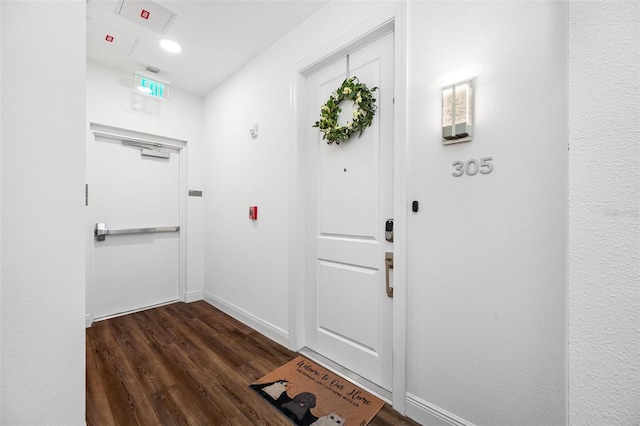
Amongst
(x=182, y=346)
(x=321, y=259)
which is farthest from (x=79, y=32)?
(x=182, y=346)

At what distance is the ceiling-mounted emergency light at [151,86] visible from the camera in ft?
8.93

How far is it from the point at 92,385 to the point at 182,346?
60 cm

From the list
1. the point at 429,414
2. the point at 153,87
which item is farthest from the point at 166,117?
the point at 429,414

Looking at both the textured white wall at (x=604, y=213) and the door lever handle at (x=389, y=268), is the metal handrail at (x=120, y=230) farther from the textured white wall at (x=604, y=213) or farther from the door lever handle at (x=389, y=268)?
the textured white wall at (x=604, y=213)

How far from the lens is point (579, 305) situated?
0.77 m

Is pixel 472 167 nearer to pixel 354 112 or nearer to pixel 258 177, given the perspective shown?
pixel 354 112

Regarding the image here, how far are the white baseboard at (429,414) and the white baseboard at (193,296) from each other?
110 inches

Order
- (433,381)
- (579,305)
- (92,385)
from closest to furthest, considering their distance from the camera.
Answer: (579,305)
(433,381)
(92,385)

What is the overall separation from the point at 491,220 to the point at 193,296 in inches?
132

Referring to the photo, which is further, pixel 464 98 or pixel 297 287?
pixel 297 287

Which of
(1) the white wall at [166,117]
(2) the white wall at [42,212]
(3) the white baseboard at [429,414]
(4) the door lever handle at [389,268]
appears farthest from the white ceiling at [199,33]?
(3) the white baseboard at [429,414]

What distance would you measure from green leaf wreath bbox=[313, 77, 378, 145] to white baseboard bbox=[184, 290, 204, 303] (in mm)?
2622

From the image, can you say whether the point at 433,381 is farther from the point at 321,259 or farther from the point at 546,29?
the point at 546,29

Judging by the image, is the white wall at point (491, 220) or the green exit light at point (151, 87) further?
the green exit light at point (151, 87)
